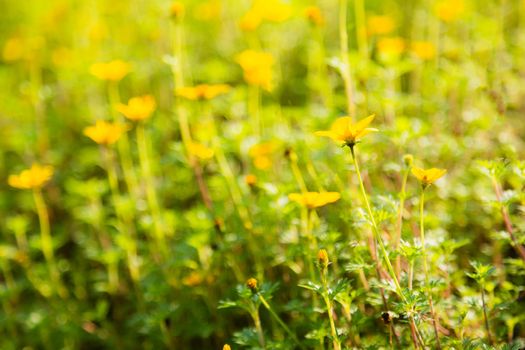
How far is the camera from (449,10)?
3.00 meters

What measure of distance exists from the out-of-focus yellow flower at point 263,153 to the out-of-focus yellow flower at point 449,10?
136cm

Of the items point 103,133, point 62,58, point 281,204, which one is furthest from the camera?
point 62,58

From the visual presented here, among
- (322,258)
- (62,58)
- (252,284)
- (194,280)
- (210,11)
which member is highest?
(210,11)

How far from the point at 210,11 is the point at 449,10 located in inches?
79.3

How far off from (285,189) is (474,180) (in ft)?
3.22

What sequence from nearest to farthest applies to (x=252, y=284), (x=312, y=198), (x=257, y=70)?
(x=252, y=284), (x=312, y=198), (x=257, y=70)

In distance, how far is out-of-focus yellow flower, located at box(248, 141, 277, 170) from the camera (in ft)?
7.61

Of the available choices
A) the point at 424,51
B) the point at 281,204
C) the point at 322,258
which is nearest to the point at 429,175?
the point at 322,258

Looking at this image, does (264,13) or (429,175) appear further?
(264,13)

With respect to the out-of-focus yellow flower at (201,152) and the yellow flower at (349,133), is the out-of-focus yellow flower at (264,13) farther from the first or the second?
the yellow flower at (349,133)

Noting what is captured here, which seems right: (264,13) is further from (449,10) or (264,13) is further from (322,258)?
(322,258)

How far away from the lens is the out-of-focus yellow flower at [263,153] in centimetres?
232

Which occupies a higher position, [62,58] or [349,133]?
[349,133]

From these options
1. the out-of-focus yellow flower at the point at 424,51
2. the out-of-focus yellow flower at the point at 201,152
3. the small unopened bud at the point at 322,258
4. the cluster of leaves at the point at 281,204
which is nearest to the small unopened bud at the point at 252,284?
the cluster of leaves at the point at 281,204
